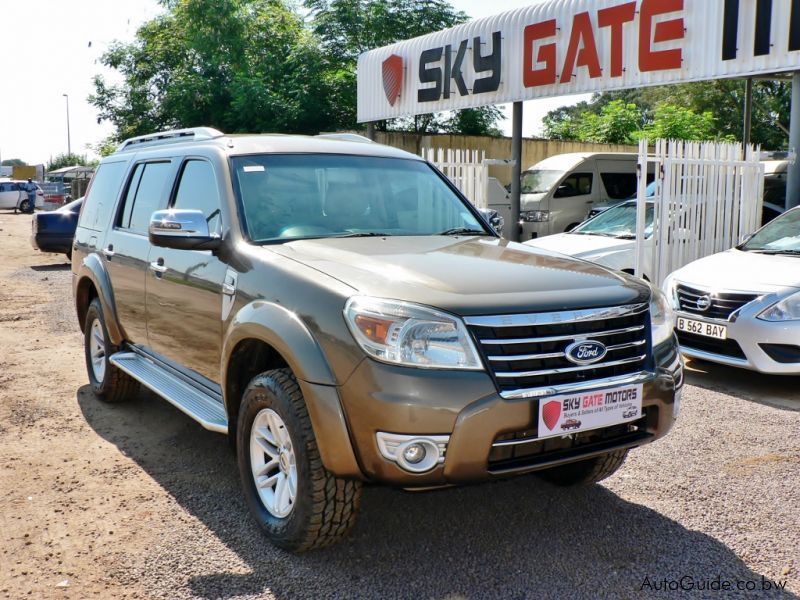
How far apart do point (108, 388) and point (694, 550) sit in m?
4.00

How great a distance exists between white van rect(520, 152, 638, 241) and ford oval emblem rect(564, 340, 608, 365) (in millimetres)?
12645

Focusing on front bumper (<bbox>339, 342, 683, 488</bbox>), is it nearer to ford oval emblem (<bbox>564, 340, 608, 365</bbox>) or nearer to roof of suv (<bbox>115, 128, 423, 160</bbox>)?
ford oval emblem (<bbox>564, 340, 608, 365</bbox>)

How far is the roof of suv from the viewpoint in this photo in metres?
4.23

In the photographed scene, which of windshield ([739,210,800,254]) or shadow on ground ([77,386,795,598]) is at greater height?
windshield ([739,210,800,254])

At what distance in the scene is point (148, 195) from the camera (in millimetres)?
5004

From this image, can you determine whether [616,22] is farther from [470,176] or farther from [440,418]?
[440,418]

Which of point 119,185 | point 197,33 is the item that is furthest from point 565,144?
point 119,185

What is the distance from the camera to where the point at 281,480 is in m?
3.35

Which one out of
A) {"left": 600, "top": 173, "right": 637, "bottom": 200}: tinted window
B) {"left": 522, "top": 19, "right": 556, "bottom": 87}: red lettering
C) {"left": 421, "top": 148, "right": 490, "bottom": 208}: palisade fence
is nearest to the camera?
{"left": 421, "top": 148, "right": 490, "bottom": 208}: palisade fence

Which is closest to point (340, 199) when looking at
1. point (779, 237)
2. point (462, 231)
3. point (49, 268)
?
point (462, 231)

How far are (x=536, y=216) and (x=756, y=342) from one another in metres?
9.90

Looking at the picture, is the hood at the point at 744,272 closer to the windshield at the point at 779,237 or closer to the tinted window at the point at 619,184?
the windshield at the point at 779,237

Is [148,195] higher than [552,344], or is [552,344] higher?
[148,195]

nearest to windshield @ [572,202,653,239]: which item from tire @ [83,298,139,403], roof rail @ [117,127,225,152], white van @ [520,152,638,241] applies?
white van @ [520,152,638,241]
